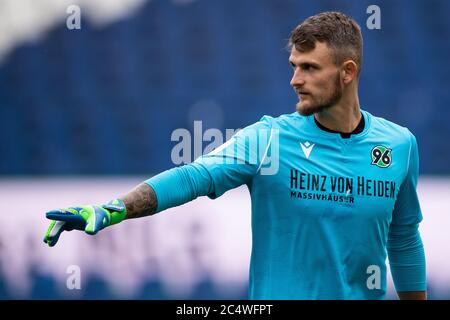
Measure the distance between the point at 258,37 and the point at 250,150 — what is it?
361cm

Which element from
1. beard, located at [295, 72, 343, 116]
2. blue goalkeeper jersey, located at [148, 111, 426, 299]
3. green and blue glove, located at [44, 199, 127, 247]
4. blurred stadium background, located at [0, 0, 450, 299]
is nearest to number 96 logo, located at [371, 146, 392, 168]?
blue goalkeeper jersey, located at [148, 111, 426, 299]

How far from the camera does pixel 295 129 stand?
137 inches

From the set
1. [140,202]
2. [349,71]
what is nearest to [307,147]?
[349,71]

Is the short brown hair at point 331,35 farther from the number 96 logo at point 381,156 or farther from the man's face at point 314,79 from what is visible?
the number 96 logo at point 381,156

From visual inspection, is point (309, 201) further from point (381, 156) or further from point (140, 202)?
point (140, 202)

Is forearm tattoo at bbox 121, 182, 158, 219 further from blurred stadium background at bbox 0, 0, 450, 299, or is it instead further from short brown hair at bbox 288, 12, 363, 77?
blurred stadium background at bbox 0, 0, 450, 299

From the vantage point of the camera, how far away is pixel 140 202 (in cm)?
299

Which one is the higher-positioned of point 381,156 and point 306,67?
point 306,67

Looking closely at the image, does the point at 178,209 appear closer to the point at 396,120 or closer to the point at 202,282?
the point at 202,282

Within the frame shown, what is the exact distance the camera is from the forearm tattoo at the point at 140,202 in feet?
9.72

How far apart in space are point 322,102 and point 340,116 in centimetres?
14

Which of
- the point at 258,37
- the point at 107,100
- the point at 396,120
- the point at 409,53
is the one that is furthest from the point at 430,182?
the point at 107,100
